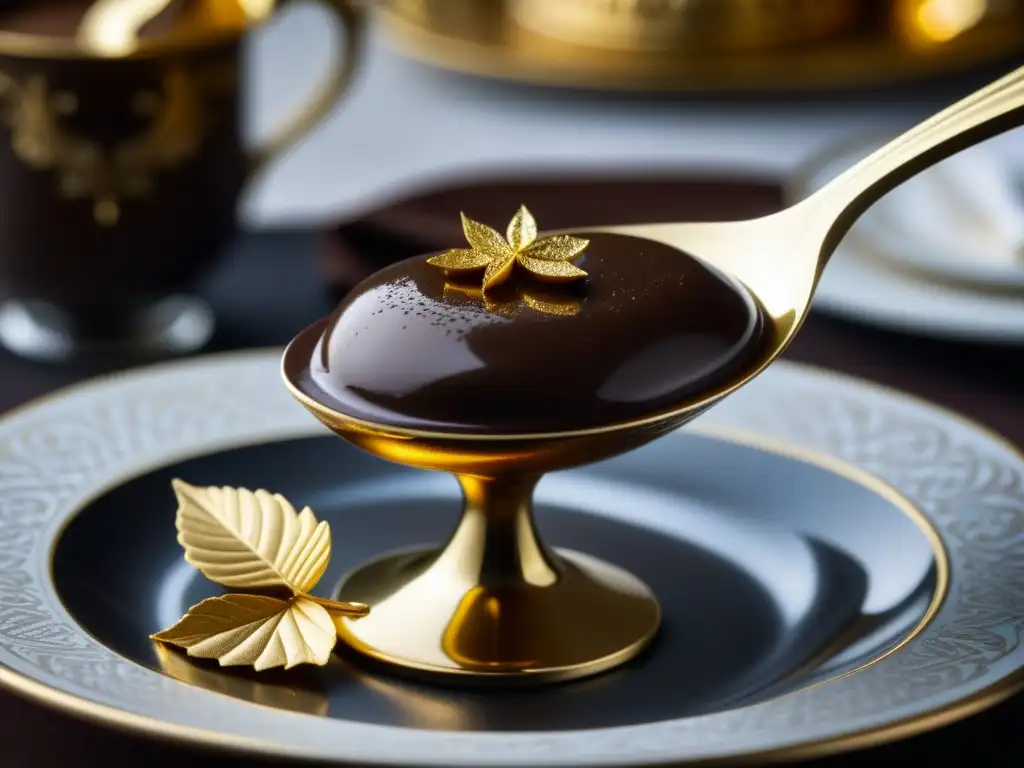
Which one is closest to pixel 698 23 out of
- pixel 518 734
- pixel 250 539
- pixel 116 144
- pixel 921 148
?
pixel 116 144

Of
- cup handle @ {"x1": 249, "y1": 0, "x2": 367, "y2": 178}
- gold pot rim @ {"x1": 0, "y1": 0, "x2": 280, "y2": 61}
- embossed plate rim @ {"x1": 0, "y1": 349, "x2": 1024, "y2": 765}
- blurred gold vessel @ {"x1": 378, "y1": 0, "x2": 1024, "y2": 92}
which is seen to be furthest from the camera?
blurred gold vessel @ {"x1": 378, "y1": 0, "x2": 1024, "y2": 92}

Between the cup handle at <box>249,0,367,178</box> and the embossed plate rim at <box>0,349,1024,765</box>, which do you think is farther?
the cup handle at <box>249,0,367,178</box>

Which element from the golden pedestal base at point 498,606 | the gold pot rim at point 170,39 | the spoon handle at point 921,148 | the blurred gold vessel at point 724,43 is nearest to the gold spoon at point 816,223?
the spoon handle at point 921,148

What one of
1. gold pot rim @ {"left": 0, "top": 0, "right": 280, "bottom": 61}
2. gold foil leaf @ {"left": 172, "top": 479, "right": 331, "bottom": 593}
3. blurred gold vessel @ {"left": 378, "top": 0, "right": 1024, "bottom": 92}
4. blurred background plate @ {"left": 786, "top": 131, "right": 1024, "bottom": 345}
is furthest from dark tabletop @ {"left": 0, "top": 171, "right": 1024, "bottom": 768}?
blurred gold vessel @ {"left": 378, "top": 0, "right": 1024, "bottom": 92}

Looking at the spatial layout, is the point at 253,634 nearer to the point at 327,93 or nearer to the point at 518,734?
the point at 518,734

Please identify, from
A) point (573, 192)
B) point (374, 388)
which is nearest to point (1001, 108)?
point (374, 388)

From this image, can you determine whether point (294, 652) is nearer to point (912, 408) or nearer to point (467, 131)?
point (912, 408)

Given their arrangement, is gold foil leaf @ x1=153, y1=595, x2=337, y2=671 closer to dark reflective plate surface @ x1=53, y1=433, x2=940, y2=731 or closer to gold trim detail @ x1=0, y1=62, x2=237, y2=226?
dark reflective plate surface @ x1=53, y1=433, x2=940, y2=731
